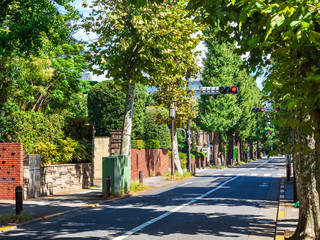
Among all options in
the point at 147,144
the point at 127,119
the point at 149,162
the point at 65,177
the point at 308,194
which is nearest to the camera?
the point at 308,194

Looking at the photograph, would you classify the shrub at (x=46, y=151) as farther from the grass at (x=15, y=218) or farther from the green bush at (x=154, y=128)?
the green bush at (x=154, y=128)

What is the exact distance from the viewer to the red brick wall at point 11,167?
1619 cm

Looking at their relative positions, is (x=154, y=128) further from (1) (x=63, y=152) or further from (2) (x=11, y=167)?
(2) (x=11, y=167)

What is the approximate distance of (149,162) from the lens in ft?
108

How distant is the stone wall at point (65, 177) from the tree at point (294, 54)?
12.1 m

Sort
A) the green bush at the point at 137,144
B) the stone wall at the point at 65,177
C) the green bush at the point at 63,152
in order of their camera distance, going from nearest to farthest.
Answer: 1. the stone wall at the point at 65,177
2. the green bush at the point at 63,152
3. the green bush at the point at 137,144

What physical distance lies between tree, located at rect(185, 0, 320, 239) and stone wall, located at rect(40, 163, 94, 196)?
39.5 feet

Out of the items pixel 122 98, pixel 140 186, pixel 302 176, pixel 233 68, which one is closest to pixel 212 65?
pixel 233 68

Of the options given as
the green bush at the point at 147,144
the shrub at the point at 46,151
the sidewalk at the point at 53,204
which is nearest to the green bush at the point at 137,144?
the green bush at the point at 147,144

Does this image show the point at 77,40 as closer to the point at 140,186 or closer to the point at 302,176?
the point at 140,186

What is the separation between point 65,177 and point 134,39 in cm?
728

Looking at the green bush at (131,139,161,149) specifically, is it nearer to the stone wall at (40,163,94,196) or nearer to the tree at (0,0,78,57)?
the stone wall at (40,163,94,196)

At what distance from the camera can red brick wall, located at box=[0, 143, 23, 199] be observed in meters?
16.2

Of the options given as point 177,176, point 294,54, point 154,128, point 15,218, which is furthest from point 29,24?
point 154,128
